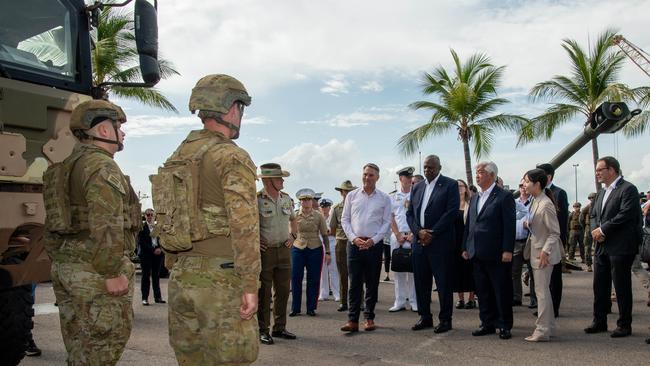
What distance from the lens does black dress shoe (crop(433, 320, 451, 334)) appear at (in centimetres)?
715

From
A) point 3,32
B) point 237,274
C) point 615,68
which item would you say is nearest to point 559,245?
point 237,274

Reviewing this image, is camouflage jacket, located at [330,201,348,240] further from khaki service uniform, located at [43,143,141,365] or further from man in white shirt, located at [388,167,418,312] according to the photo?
khaki service uniform, located at [43,143,141,365]

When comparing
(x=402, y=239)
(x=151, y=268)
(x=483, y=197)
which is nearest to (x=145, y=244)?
(x=151, y=268)

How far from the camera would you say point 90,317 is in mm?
3889

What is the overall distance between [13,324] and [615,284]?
6.09 m

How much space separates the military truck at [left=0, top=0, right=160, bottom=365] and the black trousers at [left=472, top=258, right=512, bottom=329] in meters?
4.30

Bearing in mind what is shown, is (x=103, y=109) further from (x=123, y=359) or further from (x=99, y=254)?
(x=123, y=359)

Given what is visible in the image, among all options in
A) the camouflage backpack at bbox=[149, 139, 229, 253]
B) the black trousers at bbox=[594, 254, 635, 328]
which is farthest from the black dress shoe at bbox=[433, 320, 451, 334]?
the camouflage backpack at bbox=[149, 139, 229, 253]

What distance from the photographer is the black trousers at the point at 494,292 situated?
6808 mm

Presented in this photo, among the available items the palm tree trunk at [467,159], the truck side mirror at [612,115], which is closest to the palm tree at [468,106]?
the palm tree trunk at [467,159]

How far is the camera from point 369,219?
24.9ft

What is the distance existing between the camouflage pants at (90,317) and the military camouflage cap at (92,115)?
0.98m

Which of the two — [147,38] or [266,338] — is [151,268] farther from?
[147,38]

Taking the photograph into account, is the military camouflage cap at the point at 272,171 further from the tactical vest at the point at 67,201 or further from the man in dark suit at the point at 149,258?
Answer: the man in dark suit at the point at 149,258
